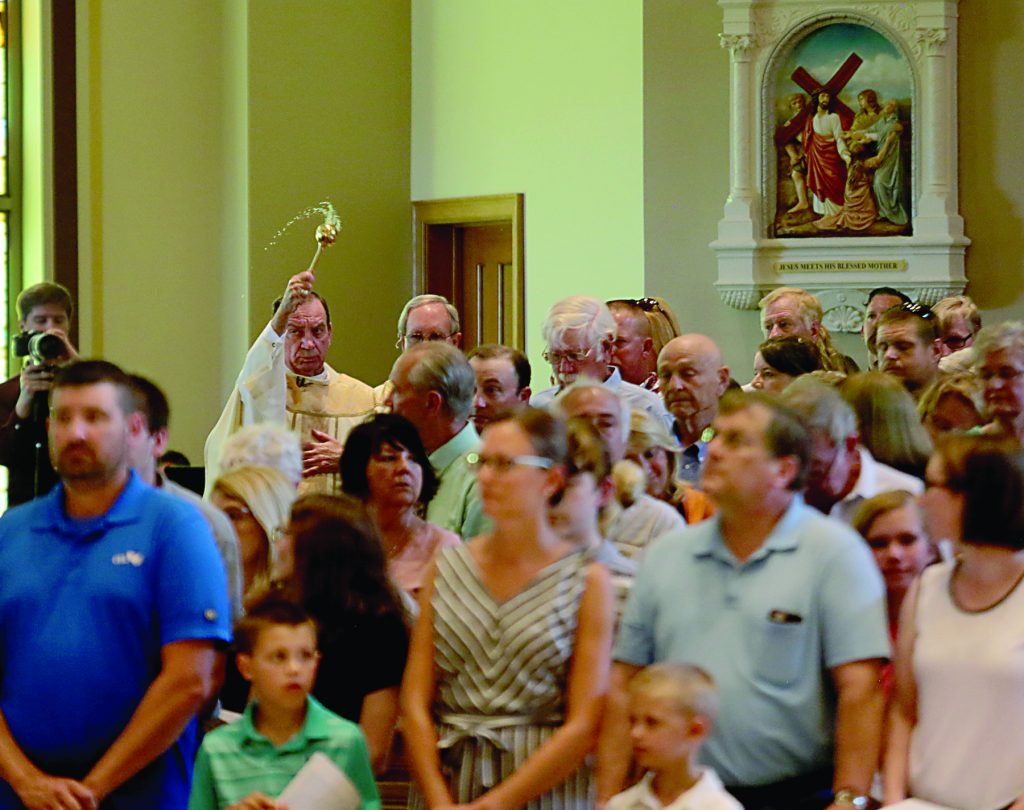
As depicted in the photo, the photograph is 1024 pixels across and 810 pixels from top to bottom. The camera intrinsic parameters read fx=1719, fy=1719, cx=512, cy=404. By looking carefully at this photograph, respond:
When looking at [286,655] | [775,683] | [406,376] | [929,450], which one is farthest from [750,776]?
[406,376]

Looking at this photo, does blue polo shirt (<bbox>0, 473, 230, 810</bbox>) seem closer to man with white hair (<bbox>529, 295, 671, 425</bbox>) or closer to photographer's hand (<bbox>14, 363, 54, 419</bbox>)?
man with white hair (<bbox>529, 295, 671, 425</bbox>)

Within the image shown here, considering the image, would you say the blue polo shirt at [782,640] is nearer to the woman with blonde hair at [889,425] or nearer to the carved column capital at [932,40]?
the woman with blonde hair at [889,425]

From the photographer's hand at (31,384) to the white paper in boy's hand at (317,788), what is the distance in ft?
11.6

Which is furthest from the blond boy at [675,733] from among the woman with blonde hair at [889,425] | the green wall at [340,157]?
the green wall at [340,157]

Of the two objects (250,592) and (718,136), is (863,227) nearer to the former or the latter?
(718,136)

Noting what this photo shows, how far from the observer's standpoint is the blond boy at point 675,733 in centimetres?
308

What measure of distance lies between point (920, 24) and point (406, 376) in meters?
5.05

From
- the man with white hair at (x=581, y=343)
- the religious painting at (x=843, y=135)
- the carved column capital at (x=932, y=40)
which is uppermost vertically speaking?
the carved column capital at (x=932, y=40)

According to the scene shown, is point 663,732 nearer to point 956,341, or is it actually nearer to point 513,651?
point 513,651

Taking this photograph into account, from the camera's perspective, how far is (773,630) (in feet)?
10.5

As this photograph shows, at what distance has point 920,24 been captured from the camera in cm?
894

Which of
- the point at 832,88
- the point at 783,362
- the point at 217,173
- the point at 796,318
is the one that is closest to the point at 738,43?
the point at 832,88

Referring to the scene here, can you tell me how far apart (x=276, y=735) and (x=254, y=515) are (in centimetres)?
98

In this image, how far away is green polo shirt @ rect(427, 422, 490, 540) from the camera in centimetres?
455
